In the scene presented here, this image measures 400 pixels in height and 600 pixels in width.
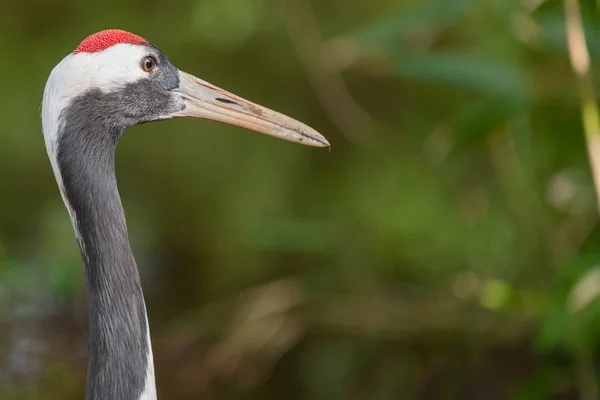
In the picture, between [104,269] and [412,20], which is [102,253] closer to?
[104,269]

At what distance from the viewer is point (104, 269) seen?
1854mm

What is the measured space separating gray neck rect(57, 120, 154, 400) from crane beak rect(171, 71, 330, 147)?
0.25 m

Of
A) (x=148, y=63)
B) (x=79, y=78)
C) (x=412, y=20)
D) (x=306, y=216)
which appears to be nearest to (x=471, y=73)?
(x=412, y=20)

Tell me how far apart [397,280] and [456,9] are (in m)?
1.55

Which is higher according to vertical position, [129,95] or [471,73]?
[471,73]

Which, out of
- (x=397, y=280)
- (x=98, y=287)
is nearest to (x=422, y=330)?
(x=397, y=280)

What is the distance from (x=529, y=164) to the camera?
3137 millimetres

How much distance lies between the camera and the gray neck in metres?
1.83

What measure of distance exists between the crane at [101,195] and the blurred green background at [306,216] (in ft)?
4.16

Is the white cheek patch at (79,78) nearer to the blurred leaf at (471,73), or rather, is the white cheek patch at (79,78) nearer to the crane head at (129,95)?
the crane head at (129,95)

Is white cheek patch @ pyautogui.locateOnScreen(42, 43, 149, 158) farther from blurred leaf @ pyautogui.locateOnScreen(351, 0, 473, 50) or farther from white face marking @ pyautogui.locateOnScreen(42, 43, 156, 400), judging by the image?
blurred leaf @ pyautogui.locateOnScreen(351, 0, 473, 50)

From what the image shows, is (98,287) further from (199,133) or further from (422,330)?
(199,133)

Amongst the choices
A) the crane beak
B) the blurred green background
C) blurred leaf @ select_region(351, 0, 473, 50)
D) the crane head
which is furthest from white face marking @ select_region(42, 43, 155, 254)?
the blurred green background

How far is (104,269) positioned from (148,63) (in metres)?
0.45
